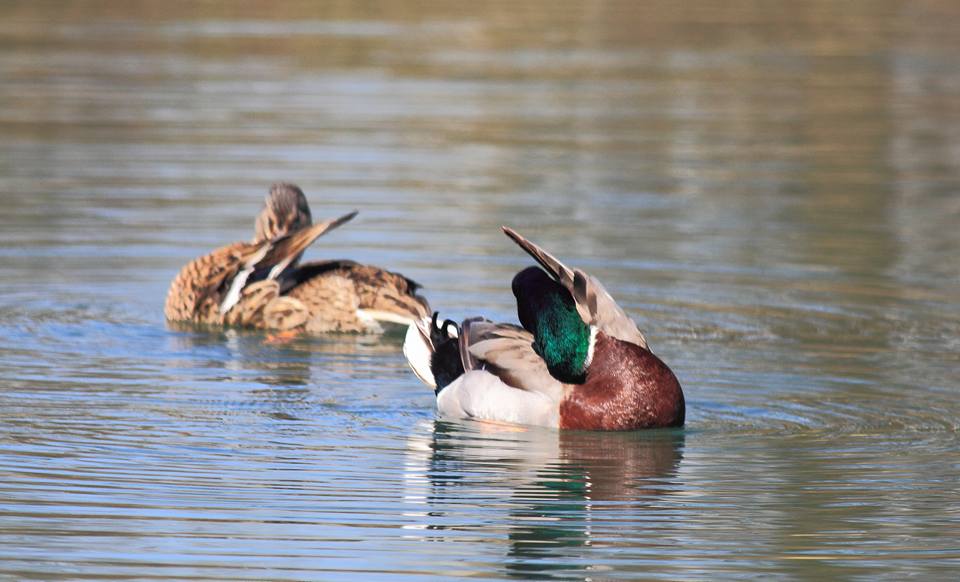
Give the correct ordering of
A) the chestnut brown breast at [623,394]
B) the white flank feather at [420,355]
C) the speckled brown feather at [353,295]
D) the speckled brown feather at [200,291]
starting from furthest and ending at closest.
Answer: the speckled brown feather at [200,291], the speckled brown feather at [353,295], the white flank feather at [420,355], the chestnut brown breast at [623,394]

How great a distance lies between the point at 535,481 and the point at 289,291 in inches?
187

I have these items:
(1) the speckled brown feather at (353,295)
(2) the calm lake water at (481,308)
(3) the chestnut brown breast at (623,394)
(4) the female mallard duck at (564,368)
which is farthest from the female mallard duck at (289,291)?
(3) the chestnut brown breast at (623,394)

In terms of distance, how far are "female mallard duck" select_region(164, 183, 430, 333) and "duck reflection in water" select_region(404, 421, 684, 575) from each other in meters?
2.77

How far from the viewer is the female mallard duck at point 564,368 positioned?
34.3 ft

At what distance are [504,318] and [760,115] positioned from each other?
45.6ft

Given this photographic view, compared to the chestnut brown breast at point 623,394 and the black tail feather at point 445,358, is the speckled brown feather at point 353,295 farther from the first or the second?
the chestnut brown breast at point 623,394

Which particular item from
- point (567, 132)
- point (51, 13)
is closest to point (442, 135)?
point (567, 132)

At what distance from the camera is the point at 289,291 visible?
45.5ft

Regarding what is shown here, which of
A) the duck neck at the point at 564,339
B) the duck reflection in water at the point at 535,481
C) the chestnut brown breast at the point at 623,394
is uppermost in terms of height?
the duck neck at the point at 564,339

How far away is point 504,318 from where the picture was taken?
13711mm

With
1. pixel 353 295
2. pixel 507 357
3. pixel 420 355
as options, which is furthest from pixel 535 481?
pixel 353 295

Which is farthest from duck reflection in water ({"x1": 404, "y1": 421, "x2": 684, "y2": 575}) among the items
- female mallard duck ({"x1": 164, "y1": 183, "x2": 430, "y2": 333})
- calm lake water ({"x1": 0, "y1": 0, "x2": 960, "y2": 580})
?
female mallard duck ({"x1": 164, "y1": 183, "x2": 430, "y2": 333})

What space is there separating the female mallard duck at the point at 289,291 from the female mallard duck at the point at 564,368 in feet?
8.14

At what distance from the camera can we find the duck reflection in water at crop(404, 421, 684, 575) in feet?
28.0
